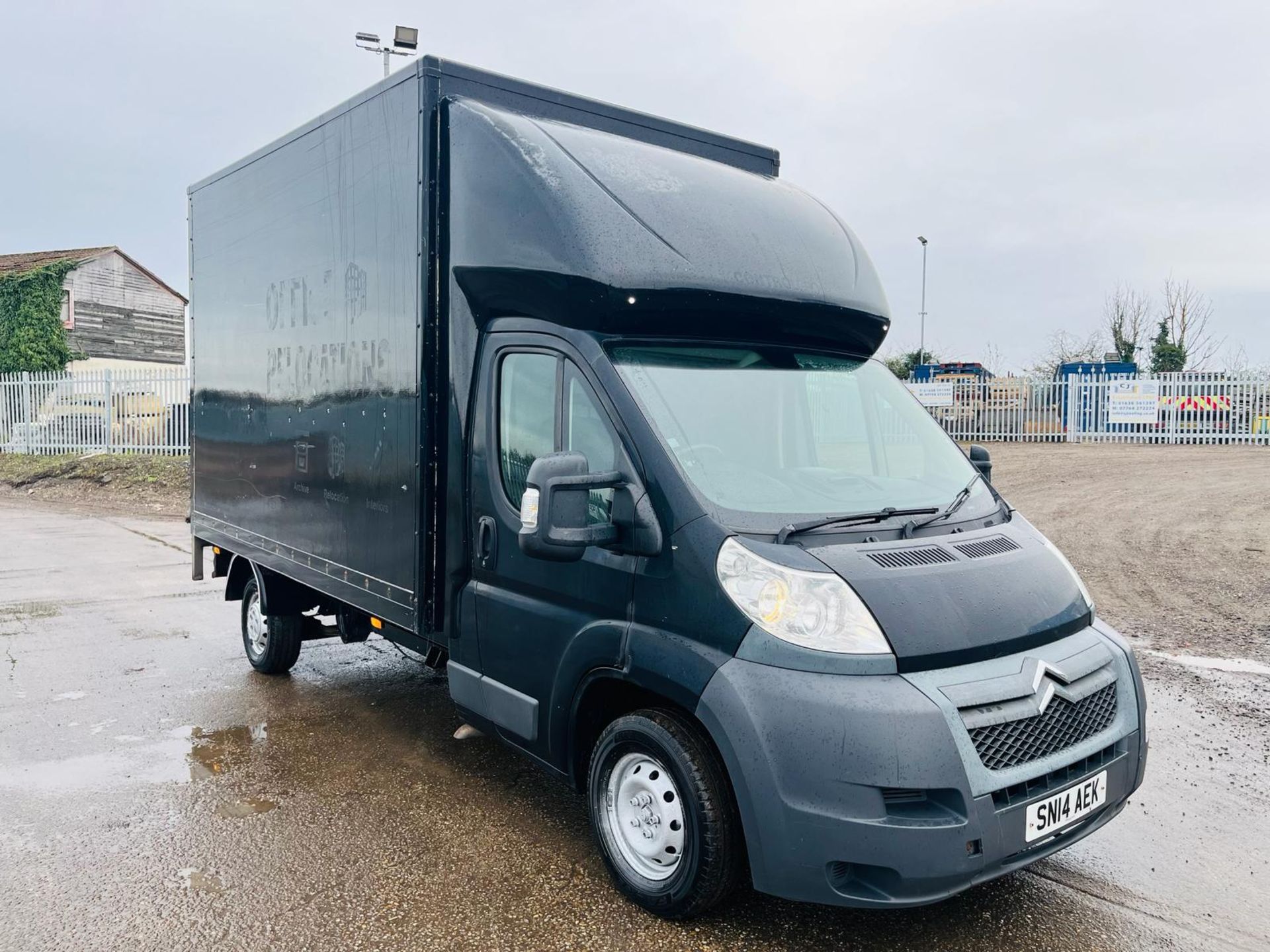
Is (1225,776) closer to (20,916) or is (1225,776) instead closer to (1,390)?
(20,916)

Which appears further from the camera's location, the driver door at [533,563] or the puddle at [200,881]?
the puddle at [200,881]

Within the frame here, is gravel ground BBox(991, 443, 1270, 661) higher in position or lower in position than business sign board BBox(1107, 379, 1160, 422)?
lower

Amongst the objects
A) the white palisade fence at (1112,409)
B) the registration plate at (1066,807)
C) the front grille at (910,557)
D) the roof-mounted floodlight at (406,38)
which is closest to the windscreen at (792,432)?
the front grille at (910,557)

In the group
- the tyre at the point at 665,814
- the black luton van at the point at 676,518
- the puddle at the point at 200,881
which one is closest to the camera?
the black luton van at the point at 676,518

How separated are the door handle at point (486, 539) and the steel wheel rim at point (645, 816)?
3.41 feet

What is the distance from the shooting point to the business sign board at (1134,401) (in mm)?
22266

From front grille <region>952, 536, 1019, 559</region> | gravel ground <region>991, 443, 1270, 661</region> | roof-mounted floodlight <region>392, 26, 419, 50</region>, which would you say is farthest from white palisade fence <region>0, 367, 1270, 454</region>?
front grille <region>952, 536, 1019, 559</region>

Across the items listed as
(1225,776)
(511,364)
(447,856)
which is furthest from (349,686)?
(1225,776)

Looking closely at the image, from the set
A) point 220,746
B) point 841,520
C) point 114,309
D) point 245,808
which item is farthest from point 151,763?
point 114,309

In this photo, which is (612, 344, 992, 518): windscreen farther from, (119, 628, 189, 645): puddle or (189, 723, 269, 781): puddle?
(119, 628, 189, 645): puddle

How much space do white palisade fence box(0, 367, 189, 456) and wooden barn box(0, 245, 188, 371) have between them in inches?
531

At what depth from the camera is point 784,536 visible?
314cm

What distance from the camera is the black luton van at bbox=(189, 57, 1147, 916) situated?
9.55ft

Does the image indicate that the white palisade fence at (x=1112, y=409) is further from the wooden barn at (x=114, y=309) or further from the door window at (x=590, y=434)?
the wooden barn at (x=114, y=309)
